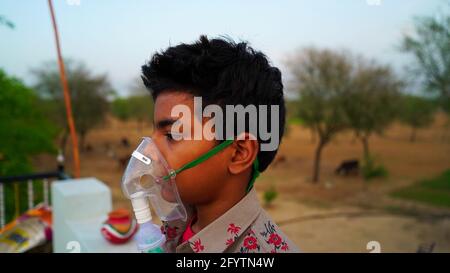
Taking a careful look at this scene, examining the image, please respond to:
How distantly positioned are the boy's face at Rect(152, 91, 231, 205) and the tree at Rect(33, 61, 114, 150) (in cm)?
1929

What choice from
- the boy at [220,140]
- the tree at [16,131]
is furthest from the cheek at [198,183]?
the tree at [16,131]

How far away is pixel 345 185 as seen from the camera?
1477 cm

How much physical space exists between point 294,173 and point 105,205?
15.6m

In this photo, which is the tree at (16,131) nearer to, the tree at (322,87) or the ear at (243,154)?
the ear at (243,154)

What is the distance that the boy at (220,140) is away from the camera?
1.08 m

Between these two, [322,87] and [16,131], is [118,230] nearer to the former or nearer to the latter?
[16,131]

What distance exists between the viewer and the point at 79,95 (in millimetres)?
20219

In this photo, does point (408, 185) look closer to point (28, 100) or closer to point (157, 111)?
point (28, 100)

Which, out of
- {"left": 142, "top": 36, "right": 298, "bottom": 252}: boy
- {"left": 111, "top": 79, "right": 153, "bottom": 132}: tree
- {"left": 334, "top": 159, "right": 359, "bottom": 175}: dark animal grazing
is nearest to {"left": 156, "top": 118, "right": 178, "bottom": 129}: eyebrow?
{"left": 142, "top": 36, "right": 298, "bottom": 252}: boy

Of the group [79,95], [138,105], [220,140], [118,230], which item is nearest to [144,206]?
[220,140]

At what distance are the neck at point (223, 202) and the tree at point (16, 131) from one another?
628 cm

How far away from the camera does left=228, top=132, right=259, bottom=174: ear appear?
1.11 m

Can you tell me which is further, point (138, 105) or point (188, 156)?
point (138, 105)

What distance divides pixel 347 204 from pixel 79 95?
15596mm
